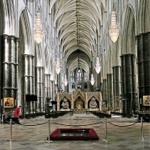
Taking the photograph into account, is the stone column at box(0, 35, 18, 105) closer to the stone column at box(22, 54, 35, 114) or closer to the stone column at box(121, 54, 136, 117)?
the stone column at box(22, 54, 35, 114)

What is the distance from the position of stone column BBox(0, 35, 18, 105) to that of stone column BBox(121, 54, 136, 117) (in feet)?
38.9

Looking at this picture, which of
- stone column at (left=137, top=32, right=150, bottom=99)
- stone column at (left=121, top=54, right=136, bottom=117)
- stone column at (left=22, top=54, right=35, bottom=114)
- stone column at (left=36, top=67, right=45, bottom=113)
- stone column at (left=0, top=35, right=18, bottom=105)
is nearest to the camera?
stone column at (left=137, top=32, right=150, bottom=99)

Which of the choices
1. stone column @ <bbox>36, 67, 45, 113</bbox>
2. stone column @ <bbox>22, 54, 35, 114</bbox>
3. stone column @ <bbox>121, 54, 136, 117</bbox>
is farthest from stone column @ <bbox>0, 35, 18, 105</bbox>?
stone column @ <bbox>36, 67, 45, 113</bbox>

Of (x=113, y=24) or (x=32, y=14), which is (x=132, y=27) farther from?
(x=32, y=14)

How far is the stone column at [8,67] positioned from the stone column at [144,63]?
10915 mm

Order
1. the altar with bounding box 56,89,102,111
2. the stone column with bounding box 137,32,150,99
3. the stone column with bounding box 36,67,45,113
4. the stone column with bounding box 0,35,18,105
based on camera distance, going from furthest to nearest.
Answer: the altar with bounding box 56,89,102,111, the stone column with bounding box 36,67,45,113, the stone column with bounding box 0,35,18,105, the stone column with bounding box 137,32,150,99

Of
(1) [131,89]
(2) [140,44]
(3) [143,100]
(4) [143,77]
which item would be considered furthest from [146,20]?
(1) [131,89]

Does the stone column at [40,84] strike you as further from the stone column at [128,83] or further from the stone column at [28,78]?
the stone column at [128,83]

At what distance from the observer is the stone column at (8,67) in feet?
81.1

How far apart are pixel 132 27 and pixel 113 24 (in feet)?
25.4

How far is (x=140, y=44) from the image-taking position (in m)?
24.8

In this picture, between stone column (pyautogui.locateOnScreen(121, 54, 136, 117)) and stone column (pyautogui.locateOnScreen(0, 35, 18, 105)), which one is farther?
stone column (pyautogui.locateOnScreen(121, 54, 136, 117))

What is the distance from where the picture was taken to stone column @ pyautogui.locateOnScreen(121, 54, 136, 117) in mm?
31062

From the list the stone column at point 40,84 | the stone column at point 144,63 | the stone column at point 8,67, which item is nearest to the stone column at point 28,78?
the stone column at point 8,67
